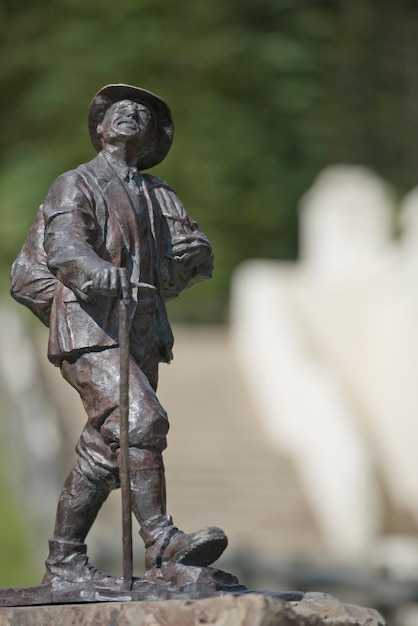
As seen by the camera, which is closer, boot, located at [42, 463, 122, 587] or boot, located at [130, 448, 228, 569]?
boot, located at [130, 448, 228, 569]

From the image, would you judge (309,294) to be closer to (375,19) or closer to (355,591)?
(355,591)

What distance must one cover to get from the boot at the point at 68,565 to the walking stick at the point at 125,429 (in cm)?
31

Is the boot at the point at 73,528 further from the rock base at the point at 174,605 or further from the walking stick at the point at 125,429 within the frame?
the walking stick at the point at 125,429

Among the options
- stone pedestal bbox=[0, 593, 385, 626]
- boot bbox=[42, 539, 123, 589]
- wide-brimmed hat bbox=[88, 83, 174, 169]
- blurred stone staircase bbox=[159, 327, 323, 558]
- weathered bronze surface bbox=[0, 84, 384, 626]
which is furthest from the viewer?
blurred stone staircase bbox=[159, 327, 323, 558]

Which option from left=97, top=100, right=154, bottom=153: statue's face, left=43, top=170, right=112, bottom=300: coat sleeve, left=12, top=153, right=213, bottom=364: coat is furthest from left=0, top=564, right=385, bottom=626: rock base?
left=97, top=100, right=154, bottom=153: statue's face

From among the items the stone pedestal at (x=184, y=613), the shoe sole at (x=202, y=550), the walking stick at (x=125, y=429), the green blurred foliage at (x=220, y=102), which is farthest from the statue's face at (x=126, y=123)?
the green blurred foliage at (x=220, y=102)

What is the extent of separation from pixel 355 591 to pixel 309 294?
33.5ft

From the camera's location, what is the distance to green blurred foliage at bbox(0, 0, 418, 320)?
33.9 m

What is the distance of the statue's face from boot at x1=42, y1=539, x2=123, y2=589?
139cm

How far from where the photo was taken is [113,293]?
6.04 m

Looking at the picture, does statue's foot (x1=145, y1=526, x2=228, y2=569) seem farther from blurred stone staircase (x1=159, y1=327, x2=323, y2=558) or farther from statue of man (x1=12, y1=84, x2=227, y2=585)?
blurred stone staircase (x1=159, y1=327, x2=323, y2=558)

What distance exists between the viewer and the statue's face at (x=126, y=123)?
6547 millimetres

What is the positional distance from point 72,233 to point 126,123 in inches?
20.3

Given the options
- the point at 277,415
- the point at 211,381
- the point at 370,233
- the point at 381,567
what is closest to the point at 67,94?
the point at 370,233
